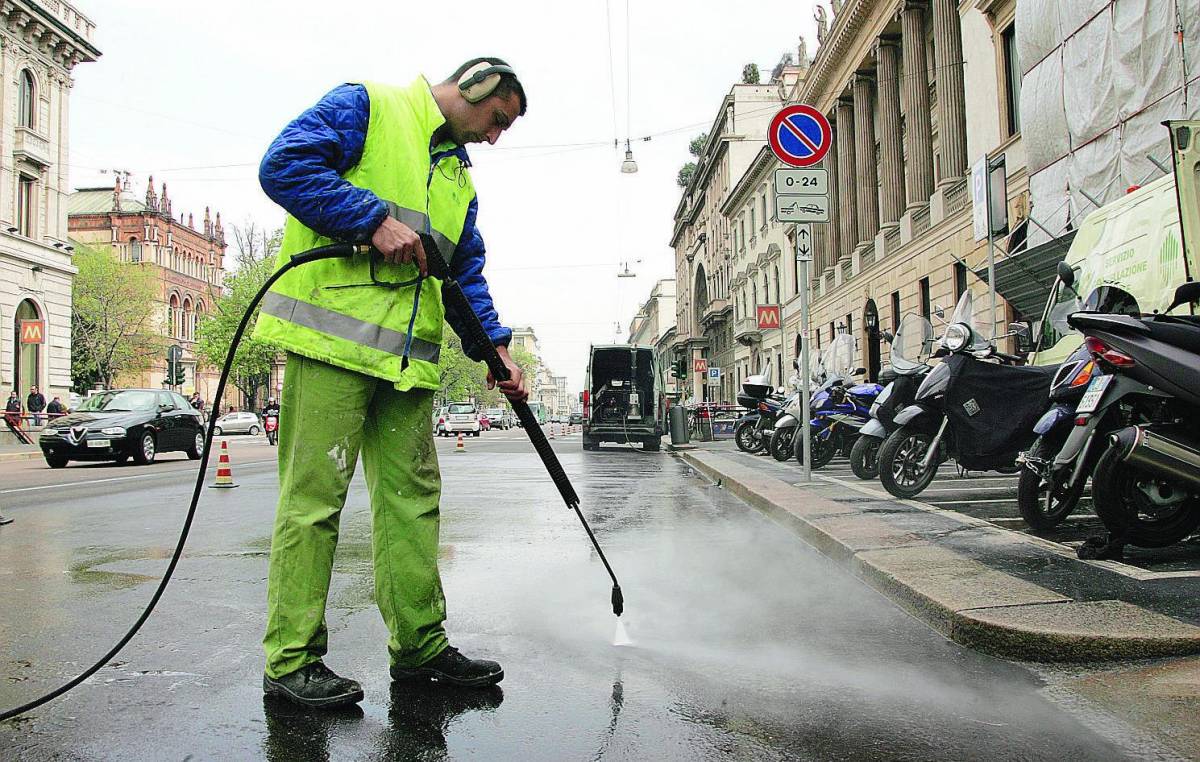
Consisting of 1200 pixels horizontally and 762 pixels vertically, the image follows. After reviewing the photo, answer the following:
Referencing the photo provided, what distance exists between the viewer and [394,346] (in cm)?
292

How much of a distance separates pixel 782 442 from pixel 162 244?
71268mm

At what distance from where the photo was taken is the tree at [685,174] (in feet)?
255

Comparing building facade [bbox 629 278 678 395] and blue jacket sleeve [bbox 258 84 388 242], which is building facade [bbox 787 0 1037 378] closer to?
blue jacket sleeve [bbox 258 84 388 242]

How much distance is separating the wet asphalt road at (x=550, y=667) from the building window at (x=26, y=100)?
37.2 meters

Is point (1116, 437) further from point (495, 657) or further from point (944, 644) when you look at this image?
point (495, 657)

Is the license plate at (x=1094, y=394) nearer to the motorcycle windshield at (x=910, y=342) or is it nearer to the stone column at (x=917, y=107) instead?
the motorcycle windshield at (x=910, y=342)

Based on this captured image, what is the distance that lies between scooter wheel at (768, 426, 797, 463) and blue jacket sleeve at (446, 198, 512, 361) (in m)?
11.2

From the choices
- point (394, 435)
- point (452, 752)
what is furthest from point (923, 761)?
point (394, 435)

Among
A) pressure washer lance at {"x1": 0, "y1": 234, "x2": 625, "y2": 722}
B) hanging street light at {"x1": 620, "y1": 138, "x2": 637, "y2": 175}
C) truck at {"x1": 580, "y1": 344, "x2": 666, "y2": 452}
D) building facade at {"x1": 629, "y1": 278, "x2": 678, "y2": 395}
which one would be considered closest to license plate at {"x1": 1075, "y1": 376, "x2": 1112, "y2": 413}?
pressure washer lance at {"x1": 0, "y1": 234, "x2": 625, "y2": 722}

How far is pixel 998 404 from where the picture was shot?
291 inches

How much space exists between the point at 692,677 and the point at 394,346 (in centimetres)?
143

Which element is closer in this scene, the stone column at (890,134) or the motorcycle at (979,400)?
the motorcycle at (979,400)

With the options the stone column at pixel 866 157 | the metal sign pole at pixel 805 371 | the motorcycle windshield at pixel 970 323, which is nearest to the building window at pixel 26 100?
the stone column at pixel 866 157

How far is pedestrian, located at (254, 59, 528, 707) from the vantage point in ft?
9.03
